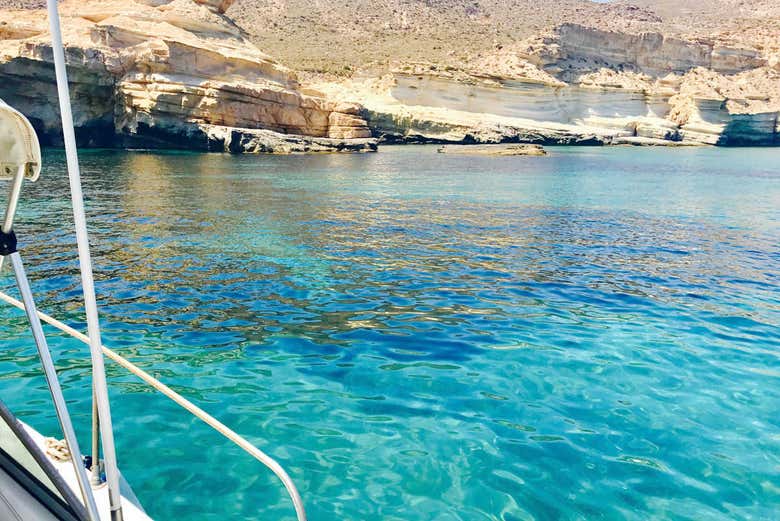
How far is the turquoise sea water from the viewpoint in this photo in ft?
14.0

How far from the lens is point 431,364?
6344mm

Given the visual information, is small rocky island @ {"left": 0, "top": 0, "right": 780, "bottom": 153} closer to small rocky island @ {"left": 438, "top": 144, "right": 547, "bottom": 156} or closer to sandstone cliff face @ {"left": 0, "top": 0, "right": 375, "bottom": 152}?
sandstone cliff face @ {"left": 0, "top": 0, "right": 375, "bottom": 152}

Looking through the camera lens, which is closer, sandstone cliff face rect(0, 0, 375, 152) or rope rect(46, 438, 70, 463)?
rope rect(46, 438, 70, 463)

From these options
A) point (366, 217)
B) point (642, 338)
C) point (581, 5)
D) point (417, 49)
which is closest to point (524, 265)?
point (642, 338)

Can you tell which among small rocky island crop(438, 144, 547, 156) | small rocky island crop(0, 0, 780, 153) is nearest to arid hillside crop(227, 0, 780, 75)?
small rocky island crop(0, 0, 780, 153)

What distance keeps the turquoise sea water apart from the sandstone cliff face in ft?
87.2

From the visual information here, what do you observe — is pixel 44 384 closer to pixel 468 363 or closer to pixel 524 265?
pixel 468 363

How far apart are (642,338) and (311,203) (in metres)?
14.1

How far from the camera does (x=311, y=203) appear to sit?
19.6m

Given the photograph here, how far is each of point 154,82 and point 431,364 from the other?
126 feet

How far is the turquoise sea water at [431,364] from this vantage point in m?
4.28

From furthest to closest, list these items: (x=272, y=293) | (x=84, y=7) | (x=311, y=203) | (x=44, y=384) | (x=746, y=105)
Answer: (x=746, y=105), (x=84, y=7), (x=311, y=203), (x=272, y=293), (x=44, y=384)

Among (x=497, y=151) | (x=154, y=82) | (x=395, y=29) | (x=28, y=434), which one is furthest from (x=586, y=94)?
(x=28, y=434)

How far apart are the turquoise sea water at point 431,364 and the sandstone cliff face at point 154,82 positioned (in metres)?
26.6
